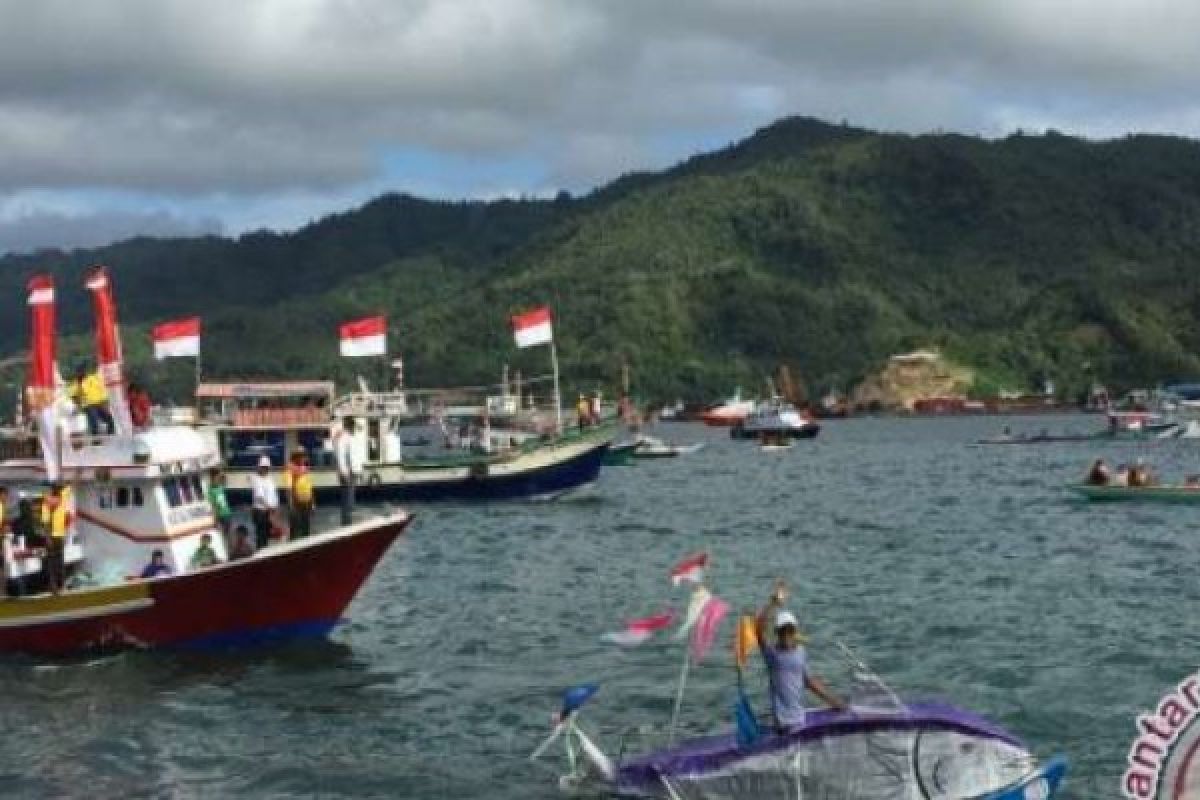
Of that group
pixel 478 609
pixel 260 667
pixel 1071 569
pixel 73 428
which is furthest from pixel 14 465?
pixel 1071 569

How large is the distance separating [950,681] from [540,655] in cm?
854

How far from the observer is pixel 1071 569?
49.0 meters

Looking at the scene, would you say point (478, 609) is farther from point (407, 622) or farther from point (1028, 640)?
point (1028, 640)

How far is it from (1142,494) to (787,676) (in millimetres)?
53856

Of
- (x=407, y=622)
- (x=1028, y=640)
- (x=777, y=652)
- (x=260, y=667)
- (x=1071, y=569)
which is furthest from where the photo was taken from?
(x=1071, y=569)

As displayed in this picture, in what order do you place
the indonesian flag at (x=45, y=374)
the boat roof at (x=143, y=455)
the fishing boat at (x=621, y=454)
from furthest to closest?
the fishing boat at (x=621, y=454) → the indonesian flag at (x=45, y=374) → the boat roof at (x=143, y=455)

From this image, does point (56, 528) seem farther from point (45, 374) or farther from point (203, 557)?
point (45, 374)

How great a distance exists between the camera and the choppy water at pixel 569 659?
2561 cm

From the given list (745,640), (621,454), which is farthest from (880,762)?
(621,454)

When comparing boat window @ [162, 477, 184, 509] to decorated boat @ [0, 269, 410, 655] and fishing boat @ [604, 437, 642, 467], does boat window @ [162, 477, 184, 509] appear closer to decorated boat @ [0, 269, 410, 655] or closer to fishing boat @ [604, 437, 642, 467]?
decorated boat @ [0, 269, 410, 655]

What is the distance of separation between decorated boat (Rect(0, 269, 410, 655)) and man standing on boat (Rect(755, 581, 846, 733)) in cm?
1500

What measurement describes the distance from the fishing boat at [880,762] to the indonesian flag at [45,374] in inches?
718

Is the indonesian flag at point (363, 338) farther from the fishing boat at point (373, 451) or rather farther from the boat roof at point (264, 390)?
the boat roof at point (264, 390)

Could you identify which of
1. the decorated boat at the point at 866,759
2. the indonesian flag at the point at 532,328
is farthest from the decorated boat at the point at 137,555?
the indonesian flag at the point at 532,328
